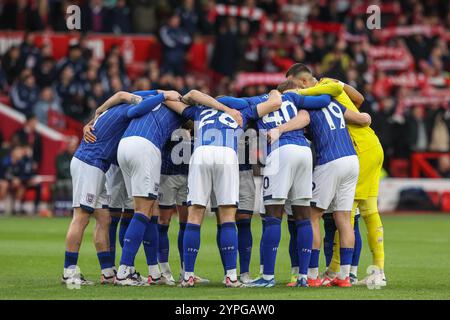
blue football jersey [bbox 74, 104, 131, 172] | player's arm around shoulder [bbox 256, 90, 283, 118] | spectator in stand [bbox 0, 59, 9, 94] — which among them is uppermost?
spectator in stand [bbox 0, 59, 9, 94]

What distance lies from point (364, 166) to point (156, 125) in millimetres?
2439

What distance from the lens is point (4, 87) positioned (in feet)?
Result: 87.9

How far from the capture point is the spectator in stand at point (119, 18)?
2830cm

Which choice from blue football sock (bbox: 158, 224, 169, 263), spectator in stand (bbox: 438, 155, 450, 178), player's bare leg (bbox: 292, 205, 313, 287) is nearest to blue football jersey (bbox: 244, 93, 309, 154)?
player's bare leg (bbox: 292, 205, 313, 287)

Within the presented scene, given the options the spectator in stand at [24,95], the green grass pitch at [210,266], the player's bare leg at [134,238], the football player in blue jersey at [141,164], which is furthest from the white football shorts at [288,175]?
the spectator in stand at [24,95]

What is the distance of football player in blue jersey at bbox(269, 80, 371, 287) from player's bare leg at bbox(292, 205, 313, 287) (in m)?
0.16

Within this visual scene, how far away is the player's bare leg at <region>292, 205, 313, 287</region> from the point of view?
1171 centimetres

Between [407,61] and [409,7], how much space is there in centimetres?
346

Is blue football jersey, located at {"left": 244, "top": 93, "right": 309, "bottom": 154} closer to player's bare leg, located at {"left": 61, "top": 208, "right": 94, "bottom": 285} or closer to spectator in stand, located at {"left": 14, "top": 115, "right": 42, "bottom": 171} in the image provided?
player's bare leg, located at {"left": 61, "top": 208, "right": 94, "bottom": 285}

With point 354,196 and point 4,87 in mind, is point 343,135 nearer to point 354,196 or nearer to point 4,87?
point 354,196

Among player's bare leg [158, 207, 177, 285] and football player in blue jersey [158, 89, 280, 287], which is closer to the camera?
football player in blue jersey [158, 89, 280, 287]

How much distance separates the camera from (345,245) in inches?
470

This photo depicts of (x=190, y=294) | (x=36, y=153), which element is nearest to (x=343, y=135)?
(x=190, y=294)

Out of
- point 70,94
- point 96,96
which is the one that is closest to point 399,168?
point 96,96
